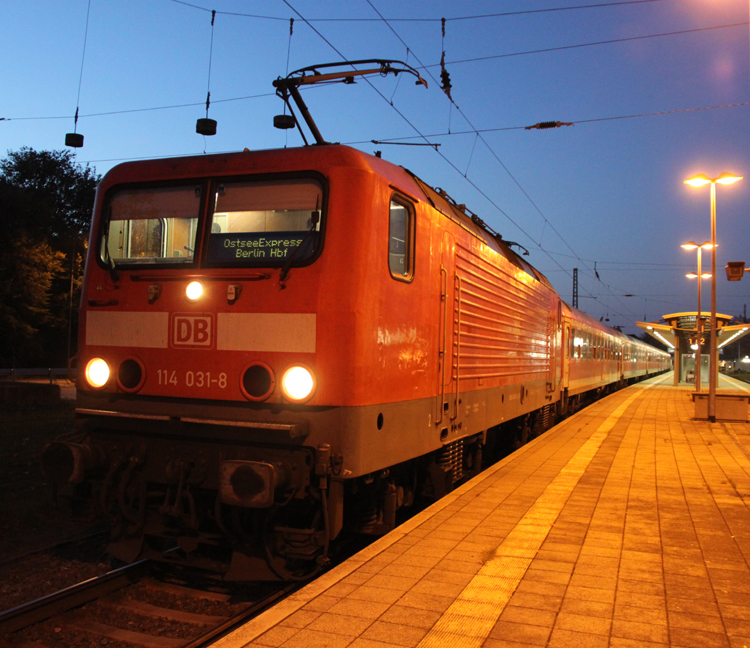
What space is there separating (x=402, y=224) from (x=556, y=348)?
975cm

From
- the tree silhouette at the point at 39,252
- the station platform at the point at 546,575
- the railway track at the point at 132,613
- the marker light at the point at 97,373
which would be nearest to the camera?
the station platform at the point at 546,575

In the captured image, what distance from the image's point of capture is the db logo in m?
5.18

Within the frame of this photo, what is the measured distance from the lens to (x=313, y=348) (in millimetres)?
4887

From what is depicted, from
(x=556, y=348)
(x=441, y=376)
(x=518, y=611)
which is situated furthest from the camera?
(x=556, y=348)

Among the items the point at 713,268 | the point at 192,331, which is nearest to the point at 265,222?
the point at 192,331

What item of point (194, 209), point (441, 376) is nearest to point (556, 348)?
point (441, 376)

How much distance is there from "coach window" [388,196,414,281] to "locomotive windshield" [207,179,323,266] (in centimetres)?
70

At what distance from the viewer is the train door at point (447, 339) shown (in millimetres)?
6535

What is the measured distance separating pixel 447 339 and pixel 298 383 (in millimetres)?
2241

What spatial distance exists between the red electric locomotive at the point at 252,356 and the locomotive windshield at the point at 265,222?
0.5 inches

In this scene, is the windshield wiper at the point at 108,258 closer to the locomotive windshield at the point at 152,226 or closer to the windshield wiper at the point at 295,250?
the locomotive windshield at the point at 152,226

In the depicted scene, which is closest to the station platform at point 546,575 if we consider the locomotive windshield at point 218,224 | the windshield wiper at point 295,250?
the windshield wiper at point 295,250

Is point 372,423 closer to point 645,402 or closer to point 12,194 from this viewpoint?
point 645,402

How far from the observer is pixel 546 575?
4.89 m
